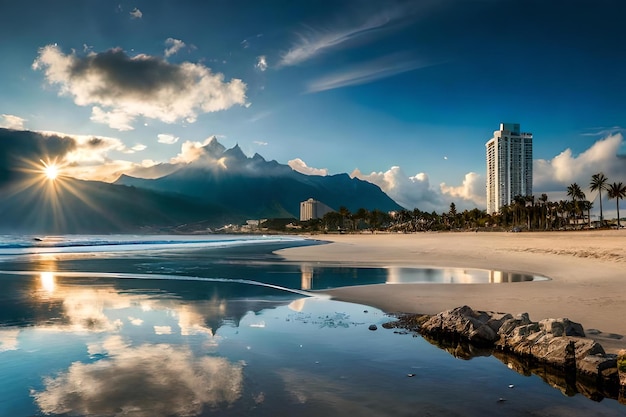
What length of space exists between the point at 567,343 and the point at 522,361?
47.2 inches

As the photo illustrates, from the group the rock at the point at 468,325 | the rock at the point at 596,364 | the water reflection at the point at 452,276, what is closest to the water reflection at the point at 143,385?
the rock at the point at 468,325

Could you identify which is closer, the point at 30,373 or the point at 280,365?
the point at 30,373

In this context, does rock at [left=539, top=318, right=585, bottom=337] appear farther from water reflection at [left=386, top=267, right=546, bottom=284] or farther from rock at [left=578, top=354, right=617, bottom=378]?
water reflection at [left=386, top=267, right=546, bottom=284]

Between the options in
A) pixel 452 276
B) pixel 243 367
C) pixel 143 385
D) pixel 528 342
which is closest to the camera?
pixel 143 385

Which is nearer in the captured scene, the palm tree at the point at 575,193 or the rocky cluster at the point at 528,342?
the rocky cluster at the point at 528,342

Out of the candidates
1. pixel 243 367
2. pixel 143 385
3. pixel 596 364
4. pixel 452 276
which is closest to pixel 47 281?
pixel 143 385

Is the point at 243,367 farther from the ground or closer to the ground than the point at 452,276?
closer to the ground

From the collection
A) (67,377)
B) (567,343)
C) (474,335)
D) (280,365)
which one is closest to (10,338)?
(67,377)

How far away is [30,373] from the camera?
10.0m

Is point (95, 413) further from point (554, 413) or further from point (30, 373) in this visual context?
point (554, 413)

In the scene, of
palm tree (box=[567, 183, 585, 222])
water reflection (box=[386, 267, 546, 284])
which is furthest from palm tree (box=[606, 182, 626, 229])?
water reflection (box=[386, 267, 546, 284])

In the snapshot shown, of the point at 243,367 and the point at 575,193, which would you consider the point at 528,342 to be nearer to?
the point at 243,367

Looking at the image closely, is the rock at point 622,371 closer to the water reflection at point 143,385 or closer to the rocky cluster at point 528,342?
the rocky cluster at point 528,342

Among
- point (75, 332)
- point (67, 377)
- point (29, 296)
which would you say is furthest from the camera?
point (29, 296)
